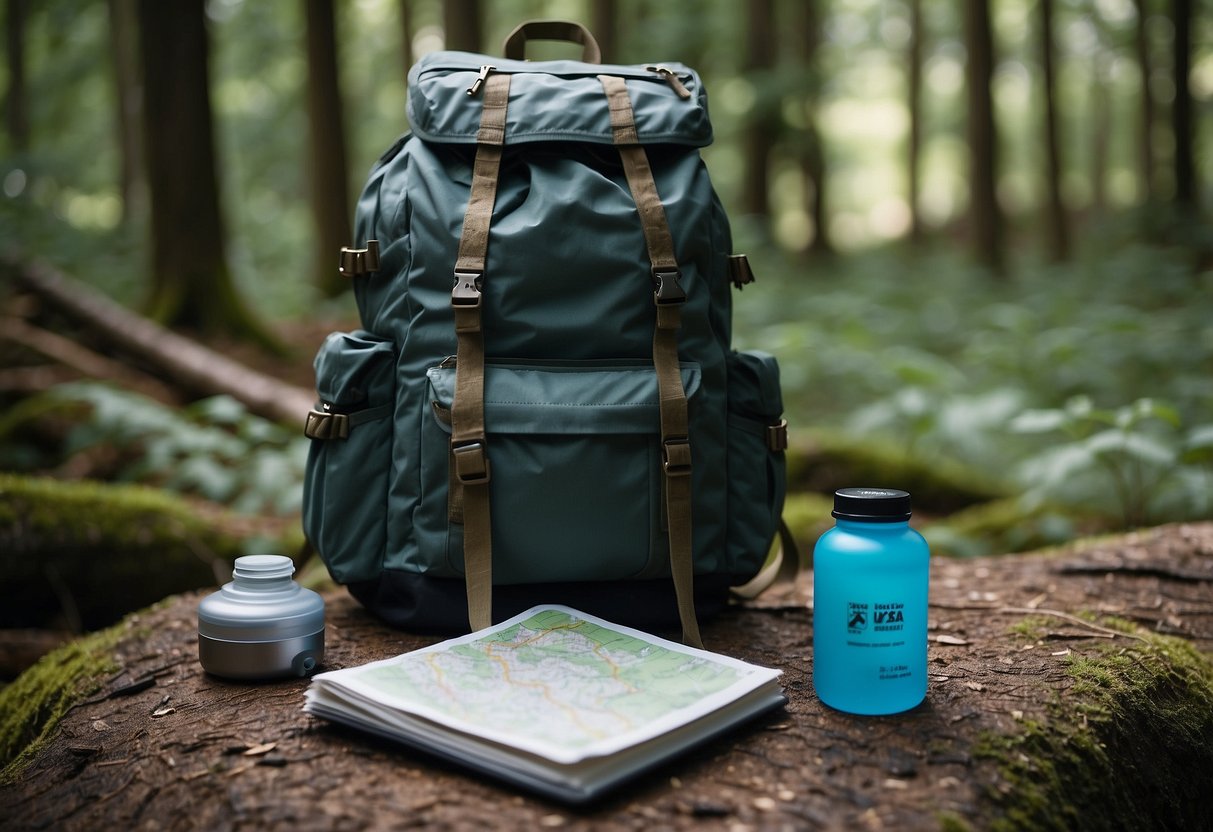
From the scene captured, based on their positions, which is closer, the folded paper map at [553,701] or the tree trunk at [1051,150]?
the folded paper map at [553,701]

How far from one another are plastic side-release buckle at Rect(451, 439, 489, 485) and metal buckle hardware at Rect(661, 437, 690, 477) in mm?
381

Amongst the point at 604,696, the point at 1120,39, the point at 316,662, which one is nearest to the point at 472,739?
the point at 604,696

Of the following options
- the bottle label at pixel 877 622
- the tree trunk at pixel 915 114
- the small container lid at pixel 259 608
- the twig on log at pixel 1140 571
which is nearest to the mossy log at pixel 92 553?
the small container lid at pixel 259 608

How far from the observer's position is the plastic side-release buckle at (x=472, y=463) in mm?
1855

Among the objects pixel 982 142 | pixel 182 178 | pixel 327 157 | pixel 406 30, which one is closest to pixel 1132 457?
pixel 182 178

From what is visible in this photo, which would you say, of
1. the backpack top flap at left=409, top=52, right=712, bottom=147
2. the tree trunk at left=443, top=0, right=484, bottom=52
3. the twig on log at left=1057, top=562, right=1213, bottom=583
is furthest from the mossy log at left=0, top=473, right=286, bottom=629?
the tree trunk at left=443, top=0, right=484, bottom=52

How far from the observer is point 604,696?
154 centimetres

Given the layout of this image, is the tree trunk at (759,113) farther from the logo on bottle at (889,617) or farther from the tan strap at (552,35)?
the logo on bottle at (889,617)

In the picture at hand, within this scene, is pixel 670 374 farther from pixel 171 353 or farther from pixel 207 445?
pixel 171 353

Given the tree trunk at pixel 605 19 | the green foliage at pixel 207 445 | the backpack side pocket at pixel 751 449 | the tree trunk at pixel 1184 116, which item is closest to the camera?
the backpack side pocket at pixel 751 449

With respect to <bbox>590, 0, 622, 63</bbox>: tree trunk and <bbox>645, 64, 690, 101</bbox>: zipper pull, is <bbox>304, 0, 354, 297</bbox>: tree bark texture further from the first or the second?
<bbox>645, 64, 690, 101</bbox>: zipper pull

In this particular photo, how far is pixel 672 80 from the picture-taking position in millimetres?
2164

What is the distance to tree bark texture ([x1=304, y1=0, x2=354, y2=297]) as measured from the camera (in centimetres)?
782

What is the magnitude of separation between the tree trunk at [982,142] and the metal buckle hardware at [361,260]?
9.72 metres
